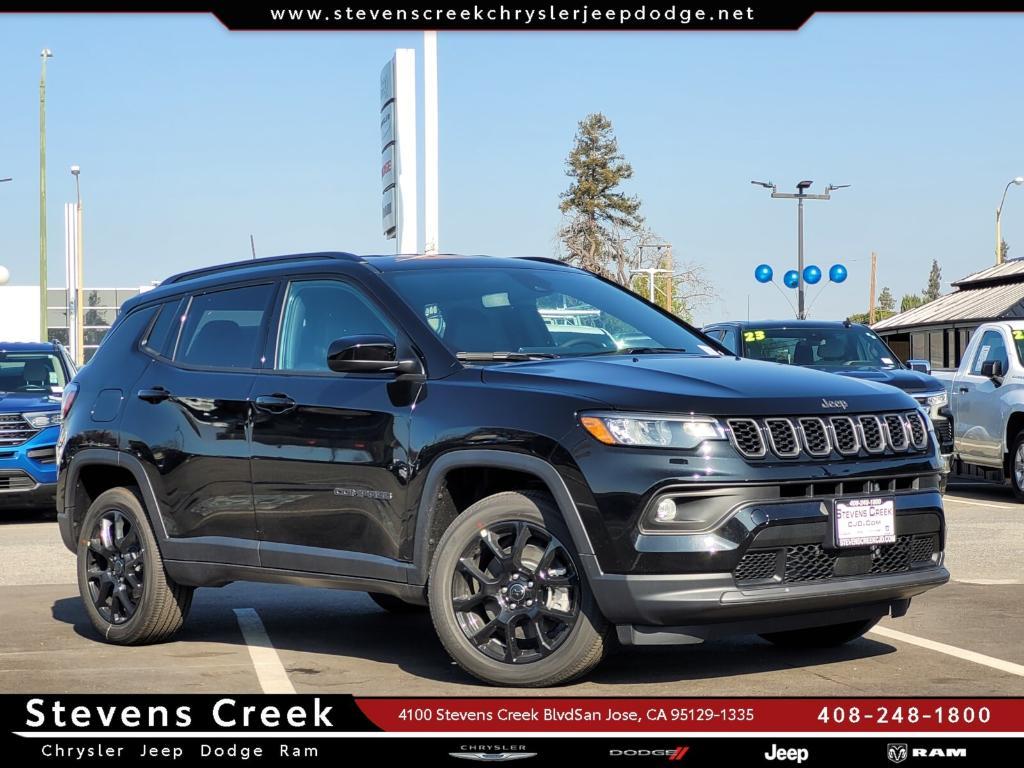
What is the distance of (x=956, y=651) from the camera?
6.98 meters

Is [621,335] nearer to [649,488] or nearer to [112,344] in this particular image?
[649,488]

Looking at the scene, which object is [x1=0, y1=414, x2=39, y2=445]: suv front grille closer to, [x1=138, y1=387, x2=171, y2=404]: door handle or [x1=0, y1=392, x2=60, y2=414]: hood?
[x1=0, y1=392, x2=60, y2=414]: hood

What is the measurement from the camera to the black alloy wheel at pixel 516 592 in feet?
19.5

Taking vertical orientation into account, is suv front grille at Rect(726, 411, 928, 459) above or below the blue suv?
above

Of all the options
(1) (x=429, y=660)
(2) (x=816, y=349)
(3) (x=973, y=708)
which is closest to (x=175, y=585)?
(1) (x=429, y=660)

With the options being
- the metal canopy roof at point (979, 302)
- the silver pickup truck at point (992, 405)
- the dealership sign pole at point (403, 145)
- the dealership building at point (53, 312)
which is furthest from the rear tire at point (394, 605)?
the dealership building at point (53, 312)

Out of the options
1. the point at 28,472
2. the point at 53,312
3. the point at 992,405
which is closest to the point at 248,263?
the point at 28,472

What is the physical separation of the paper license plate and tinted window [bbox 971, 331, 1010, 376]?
11.1 metres

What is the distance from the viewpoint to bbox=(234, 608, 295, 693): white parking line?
6477 mm

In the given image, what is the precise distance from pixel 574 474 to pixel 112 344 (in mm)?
3735

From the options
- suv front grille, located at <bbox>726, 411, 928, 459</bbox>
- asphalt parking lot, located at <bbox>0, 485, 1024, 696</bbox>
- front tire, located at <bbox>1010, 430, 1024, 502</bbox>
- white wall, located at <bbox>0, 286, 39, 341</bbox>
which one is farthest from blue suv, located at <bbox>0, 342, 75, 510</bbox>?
white wall, located at <bbox>0, 286, 39, 341</bbox>

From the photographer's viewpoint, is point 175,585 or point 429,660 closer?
point 429,660

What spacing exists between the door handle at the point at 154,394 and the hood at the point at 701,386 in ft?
7.10

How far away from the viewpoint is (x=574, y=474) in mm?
5832
